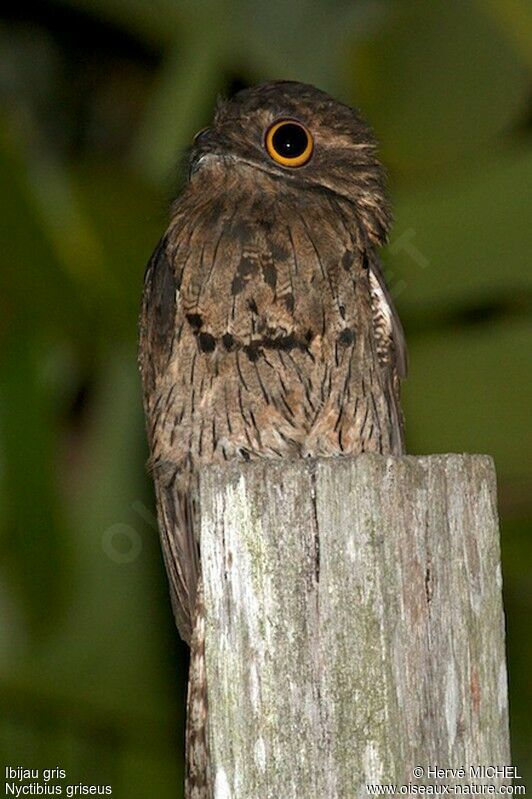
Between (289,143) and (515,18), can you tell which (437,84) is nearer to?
(515,18)

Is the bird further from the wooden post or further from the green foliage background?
the wooden post

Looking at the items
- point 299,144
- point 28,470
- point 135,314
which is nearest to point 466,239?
point 299,144

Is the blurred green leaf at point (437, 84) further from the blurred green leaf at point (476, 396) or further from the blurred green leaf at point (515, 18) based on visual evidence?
the blurred green leaf at point (476, 396)

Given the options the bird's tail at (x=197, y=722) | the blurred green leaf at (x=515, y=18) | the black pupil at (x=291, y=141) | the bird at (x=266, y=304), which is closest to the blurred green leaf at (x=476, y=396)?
the bird at (x=266, y=304)

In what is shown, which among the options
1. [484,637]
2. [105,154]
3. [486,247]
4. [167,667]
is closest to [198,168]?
[486,247]

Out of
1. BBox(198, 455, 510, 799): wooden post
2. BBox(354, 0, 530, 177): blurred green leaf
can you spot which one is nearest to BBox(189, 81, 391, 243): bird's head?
BBox(354, 0, 530, 177): blurred green leaf
